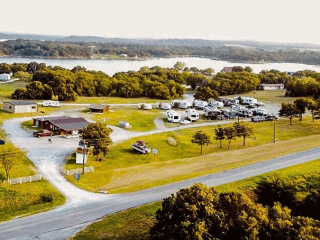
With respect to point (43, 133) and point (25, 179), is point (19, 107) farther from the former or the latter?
point (25, 179)

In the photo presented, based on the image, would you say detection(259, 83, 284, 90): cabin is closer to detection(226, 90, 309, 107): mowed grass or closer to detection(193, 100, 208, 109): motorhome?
detection(226, 90, 309, 107): mowed grass

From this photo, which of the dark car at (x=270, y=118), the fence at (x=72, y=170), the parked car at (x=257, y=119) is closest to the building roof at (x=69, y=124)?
the fence at (x=72, y=170)

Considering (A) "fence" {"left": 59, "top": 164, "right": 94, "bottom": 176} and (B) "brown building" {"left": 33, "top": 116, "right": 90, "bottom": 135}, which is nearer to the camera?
(A) "fence" {"left": 59, "top": 164, "right": 94, "bottom": 176}

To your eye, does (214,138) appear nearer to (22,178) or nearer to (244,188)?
(244,188)

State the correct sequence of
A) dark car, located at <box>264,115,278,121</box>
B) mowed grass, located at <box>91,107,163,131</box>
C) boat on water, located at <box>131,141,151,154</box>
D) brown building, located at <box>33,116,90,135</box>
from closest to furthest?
boat on water, located at <box>131,141,151,154</box>
brown building, located at <box>33,116,90,135</box>
mowed grass, located at <box>91,107,163,131</box>
dark car, located at <box>264,115,278,121</box>

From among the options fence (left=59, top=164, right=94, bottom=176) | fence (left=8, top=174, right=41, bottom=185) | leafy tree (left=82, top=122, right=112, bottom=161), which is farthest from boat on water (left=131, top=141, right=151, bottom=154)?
fence (left=8, top=174, right=41, bottom=185)

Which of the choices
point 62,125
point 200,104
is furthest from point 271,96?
point 62,125

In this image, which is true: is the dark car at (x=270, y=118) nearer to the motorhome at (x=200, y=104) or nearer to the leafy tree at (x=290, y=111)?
the leafy tree at (x=290, y=111)

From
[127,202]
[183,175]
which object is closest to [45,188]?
[127,202]
